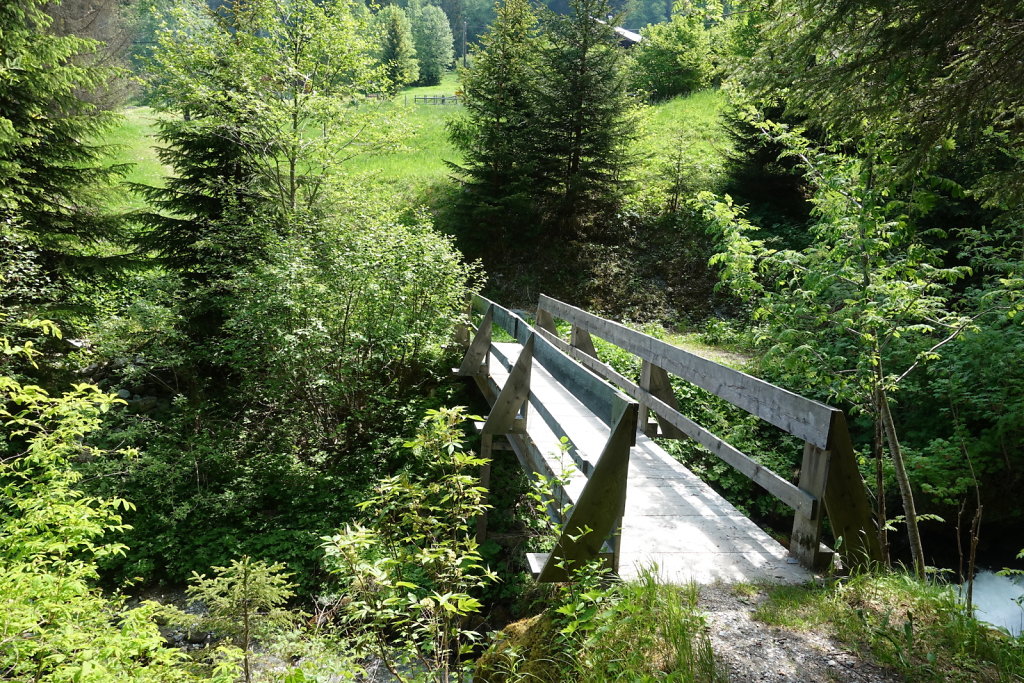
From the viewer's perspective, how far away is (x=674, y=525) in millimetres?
4043

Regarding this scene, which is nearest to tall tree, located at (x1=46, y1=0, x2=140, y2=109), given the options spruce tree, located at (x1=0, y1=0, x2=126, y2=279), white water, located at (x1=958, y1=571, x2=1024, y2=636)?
spruce tree, located at (x1=0, y1=0, x2=126, y2=279)

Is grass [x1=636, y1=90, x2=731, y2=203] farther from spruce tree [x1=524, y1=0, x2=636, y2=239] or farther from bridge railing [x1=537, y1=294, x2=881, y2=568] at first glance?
bridge railing [x1=537, y1=294, x2=881, y2=568]

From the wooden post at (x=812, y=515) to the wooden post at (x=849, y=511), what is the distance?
38 millimetres

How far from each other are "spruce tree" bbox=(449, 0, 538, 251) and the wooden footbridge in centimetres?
1144

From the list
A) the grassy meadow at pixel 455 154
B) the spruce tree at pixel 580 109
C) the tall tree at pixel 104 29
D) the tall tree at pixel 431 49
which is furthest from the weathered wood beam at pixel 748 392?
the tall tree at pixel 431 49

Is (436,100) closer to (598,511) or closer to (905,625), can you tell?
(598,511)

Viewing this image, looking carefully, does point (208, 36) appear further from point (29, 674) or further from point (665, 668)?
point (665, 668)

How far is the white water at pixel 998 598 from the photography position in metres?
6.39

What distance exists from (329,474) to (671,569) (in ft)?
19.1

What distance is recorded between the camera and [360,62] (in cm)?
A: 1357

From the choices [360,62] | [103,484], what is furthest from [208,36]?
[103,484]

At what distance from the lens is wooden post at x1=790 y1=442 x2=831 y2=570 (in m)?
3.26

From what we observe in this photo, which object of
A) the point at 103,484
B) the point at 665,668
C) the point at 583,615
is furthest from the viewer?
the point at 103,484

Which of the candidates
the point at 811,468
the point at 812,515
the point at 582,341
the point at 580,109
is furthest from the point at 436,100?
the point at 812,515
